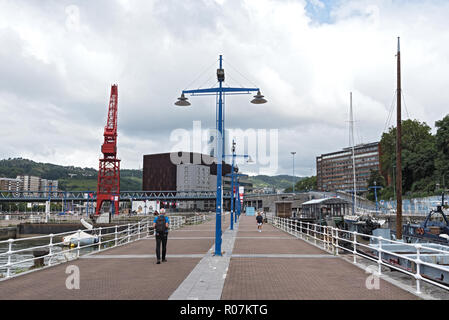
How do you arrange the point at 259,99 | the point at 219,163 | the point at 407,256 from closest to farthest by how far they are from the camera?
the point at 407,256 → the point at 219,163 → the point at 259,99

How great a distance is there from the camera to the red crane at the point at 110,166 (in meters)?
82.9

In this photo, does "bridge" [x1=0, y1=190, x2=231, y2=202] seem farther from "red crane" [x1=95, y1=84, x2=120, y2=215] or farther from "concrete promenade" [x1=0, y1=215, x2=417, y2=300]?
"concrete promenade" [x1=0, y1=215, x2=417, y2=300]

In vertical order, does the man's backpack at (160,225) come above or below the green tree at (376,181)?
below

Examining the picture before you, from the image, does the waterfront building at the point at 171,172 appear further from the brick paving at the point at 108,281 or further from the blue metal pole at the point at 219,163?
the brick paving at the point at 108,281

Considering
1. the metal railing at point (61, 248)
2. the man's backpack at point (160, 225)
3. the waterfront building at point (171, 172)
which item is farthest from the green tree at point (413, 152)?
the man's backpack at point (160, 225)

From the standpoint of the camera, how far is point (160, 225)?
1198 cm

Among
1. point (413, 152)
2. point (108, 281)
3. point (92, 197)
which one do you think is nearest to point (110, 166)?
point (92, 197)

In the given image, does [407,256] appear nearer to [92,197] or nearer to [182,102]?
[182,102]

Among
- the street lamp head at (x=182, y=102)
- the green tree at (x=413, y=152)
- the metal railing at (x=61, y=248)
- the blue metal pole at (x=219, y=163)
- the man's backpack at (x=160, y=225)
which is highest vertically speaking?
the green tree at (x=413, y=152)

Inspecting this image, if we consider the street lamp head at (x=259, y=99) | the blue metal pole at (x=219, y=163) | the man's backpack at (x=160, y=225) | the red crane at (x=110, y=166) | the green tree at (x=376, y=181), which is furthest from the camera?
the green tree at (x=376, y=181)

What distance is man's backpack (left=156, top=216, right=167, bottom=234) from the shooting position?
11.9 metres

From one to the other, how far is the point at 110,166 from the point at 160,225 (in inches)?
3093

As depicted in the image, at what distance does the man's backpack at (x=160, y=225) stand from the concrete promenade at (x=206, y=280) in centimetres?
104

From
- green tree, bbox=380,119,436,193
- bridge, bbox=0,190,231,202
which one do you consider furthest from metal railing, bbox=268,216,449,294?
bridge, bbox=0,190,231,202
